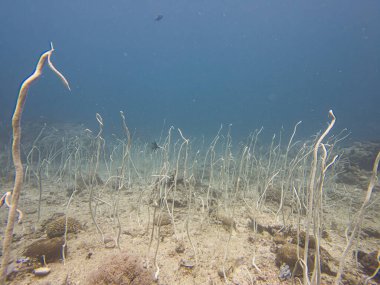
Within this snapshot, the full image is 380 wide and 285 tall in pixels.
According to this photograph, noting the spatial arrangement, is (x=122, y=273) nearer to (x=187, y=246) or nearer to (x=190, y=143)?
(x=187, y=246)

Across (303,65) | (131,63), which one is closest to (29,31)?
(131,63)

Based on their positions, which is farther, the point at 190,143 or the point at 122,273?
the point at 190,143

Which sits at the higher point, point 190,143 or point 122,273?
point 190,143

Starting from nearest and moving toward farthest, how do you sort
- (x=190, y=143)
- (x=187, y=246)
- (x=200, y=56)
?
A: (x=187, y=246), (x=190, y=143), (x=200, y=56)

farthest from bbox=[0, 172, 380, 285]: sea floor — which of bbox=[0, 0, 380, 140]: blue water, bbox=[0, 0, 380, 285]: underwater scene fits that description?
bbox=[0, 0, 380, 140]: blue water

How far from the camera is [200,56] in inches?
4808

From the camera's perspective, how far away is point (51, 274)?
6.61ft

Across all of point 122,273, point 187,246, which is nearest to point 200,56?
point 187,246

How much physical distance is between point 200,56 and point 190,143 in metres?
130

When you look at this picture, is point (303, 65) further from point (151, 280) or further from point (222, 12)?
point (151, 280)

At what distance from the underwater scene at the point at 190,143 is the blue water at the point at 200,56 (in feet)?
2.99

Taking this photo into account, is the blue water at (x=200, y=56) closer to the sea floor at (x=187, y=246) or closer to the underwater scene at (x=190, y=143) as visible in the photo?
the underwater scene at (x=190, y=143)

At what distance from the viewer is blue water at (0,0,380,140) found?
79.2 metres

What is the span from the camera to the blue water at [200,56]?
79.2m
